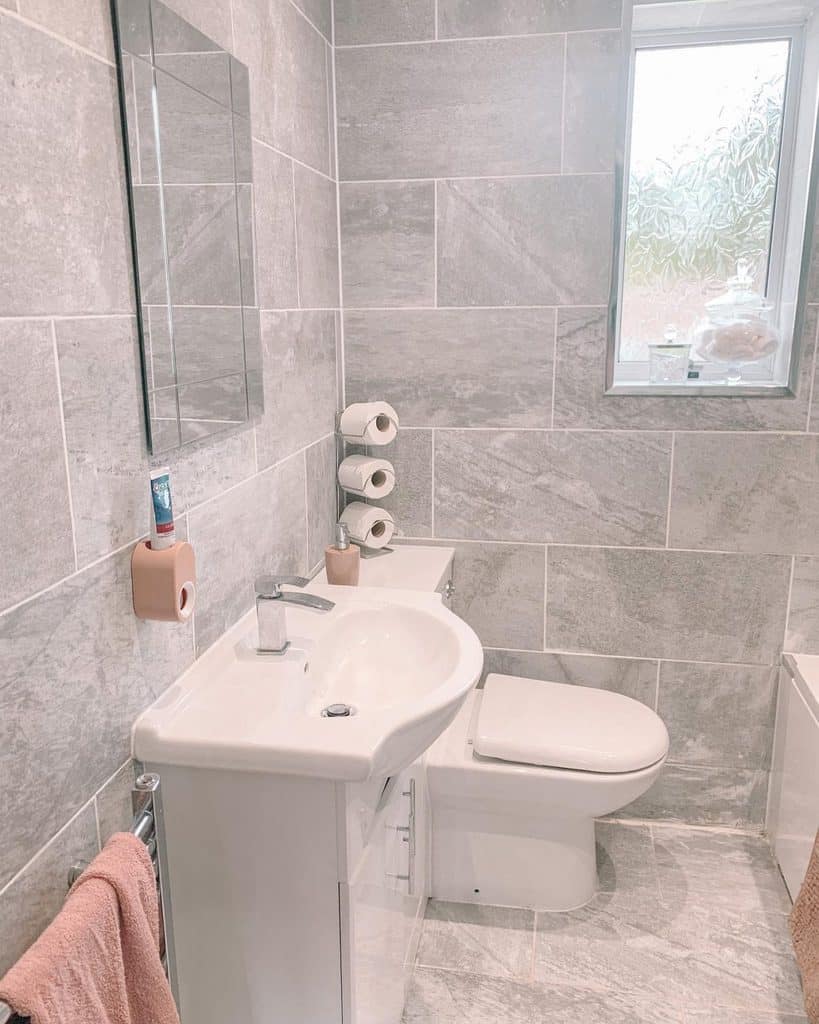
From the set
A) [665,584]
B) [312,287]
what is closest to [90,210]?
[312,287]

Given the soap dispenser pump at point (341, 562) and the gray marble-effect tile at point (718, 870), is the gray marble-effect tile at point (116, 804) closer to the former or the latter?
the soap dispenser pump at point (341, 562)

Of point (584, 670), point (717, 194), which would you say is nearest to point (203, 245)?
point (717, 194)

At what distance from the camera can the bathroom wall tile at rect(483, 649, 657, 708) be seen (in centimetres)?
243

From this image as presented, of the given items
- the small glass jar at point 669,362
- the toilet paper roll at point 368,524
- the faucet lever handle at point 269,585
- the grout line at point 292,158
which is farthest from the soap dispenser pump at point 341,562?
the small glass jar at point 669,362

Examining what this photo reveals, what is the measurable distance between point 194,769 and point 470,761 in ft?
3.00

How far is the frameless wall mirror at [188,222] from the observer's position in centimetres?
124

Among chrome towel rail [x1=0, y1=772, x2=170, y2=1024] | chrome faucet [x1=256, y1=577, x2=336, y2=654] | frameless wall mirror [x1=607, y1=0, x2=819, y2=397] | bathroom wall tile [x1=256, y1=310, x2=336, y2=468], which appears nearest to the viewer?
chrome towel rail [x1=0, y1=772, x2=170, y2=1024]

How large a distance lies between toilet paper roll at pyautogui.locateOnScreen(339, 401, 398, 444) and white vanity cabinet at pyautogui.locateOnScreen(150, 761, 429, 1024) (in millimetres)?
1051

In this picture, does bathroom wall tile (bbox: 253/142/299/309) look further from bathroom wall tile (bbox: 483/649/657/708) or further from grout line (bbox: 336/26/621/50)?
bathroom wall tile (bbox: 483/649/657/708)

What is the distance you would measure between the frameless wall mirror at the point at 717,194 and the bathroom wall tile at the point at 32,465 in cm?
156

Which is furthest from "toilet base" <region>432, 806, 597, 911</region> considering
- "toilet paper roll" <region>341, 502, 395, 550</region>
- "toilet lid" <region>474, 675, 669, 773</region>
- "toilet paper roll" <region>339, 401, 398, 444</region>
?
"toilet paper roll" <region>339, 401, 398, 444</region>

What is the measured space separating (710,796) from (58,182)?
2275 millimetres

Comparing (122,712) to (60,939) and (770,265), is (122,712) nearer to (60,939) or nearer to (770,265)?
(60,939)

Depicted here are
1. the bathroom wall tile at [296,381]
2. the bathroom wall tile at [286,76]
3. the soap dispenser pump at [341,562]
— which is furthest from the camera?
the soap dispenser pump at [341,562]
